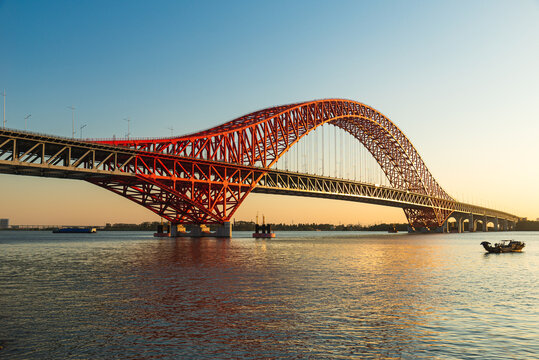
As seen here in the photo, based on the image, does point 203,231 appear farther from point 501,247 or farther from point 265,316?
point 265,316

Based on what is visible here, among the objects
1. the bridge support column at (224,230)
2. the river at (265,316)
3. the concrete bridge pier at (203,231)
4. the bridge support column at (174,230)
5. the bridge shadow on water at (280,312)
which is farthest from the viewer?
the bridge support column at (174,230)

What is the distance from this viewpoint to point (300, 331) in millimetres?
14320

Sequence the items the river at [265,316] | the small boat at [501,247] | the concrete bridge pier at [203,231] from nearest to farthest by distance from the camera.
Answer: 1. the river at [265,316]
2. the small boat at [501,247]
3. the concrete bridge pier at [203,231]

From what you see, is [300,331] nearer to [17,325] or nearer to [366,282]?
[17,325]

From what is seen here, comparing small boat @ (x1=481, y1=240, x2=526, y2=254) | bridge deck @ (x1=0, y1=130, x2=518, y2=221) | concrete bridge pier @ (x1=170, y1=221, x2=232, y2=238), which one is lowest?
small boat @ (x1=481, y1=240, x2=526, y2=254)

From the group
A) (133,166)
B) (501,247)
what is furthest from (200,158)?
(501,247)

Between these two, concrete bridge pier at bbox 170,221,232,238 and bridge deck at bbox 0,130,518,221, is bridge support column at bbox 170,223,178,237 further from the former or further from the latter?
bridge deck at bbox 0,130,518,221

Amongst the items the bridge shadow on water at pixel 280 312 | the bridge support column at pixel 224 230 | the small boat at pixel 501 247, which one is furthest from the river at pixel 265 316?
the bridge support column at pixel 224 230

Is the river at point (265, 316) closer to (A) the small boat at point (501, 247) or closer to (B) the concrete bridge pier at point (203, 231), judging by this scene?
(A) the small boat at point (501, 247)

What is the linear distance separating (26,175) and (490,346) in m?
63.9

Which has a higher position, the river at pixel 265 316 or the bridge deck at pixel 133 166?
the bridge deck at pixel 133 166

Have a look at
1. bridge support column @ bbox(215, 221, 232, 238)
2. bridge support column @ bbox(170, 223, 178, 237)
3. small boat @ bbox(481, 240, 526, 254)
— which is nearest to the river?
small boat @ bbox(481, 240, 526, 254)

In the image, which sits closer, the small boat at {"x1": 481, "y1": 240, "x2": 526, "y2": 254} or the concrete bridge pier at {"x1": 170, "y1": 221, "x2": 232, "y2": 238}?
the small boat at {"x1": 481, "y1": 240, "x2": 526, "y2": 254}

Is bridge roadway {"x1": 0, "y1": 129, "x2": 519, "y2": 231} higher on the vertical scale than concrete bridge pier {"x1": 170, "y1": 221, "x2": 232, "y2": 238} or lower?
higher
